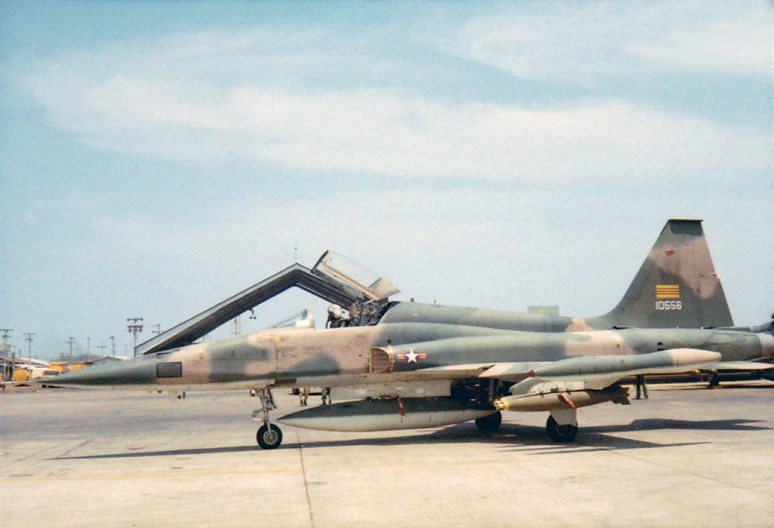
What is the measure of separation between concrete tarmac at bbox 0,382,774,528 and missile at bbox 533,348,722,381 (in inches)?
46.9

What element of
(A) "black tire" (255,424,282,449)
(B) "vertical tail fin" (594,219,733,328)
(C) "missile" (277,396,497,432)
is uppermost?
(B) "vertical tail fin" (594,219,733,328)

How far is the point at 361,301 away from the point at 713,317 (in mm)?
7705

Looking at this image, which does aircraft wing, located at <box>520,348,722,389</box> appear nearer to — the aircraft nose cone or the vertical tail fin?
the vertical tail fin

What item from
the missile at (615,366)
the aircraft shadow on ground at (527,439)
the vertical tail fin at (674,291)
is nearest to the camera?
the missile at (615,366)

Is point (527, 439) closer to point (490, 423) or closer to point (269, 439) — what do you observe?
point (490, 423)

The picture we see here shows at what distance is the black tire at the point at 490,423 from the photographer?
1515 cm

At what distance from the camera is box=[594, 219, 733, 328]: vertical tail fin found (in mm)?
16125

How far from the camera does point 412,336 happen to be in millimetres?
14180

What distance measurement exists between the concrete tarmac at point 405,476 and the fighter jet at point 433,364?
68 cm

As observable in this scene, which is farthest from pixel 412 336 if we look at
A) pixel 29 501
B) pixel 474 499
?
pixel 29 501

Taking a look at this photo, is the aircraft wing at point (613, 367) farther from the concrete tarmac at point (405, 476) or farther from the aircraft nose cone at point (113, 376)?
the aircraft nose cone at point (113, 376)

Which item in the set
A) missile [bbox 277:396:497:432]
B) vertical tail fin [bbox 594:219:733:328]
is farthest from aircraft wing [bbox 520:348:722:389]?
vertical tail fin [bbox 594:219:733:328]

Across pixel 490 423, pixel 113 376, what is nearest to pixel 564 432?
pixel 490 423

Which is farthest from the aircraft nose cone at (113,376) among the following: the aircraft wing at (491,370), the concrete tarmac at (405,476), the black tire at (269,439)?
the aircraft wing at (491,370)
